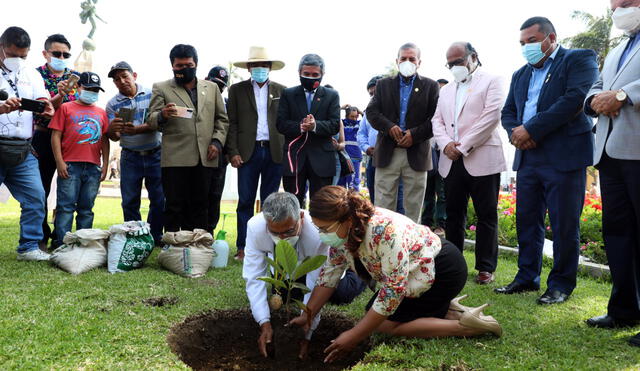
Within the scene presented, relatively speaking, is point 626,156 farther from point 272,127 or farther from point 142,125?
point 142,125

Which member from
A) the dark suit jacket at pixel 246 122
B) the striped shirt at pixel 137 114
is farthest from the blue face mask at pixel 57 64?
the dark suit jacket at pixel 246 122

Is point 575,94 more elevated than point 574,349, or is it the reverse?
point 575,94

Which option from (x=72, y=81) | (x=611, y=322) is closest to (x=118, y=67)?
(x=72, y=81)

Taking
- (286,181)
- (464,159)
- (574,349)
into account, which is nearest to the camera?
(574,349)

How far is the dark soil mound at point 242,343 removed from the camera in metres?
2.81

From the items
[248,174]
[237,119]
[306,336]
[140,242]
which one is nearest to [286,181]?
[248,174]

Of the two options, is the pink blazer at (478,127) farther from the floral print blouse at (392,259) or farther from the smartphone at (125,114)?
the smartphone at (125,114)

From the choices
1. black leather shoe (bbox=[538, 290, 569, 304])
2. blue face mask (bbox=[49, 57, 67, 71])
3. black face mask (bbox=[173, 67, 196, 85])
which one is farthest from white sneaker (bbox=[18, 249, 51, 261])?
black leather shoe (bbox=[538, 290, 569, 304])

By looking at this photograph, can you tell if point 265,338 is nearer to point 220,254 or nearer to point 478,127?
point 220,254

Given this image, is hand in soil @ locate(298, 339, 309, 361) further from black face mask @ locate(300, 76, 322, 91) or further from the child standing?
the child standing

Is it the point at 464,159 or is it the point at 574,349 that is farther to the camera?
the point at 464,159

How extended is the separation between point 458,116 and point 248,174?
2228mm

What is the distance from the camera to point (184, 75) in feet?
16.1

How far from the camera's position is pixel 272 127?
5.17 meters
